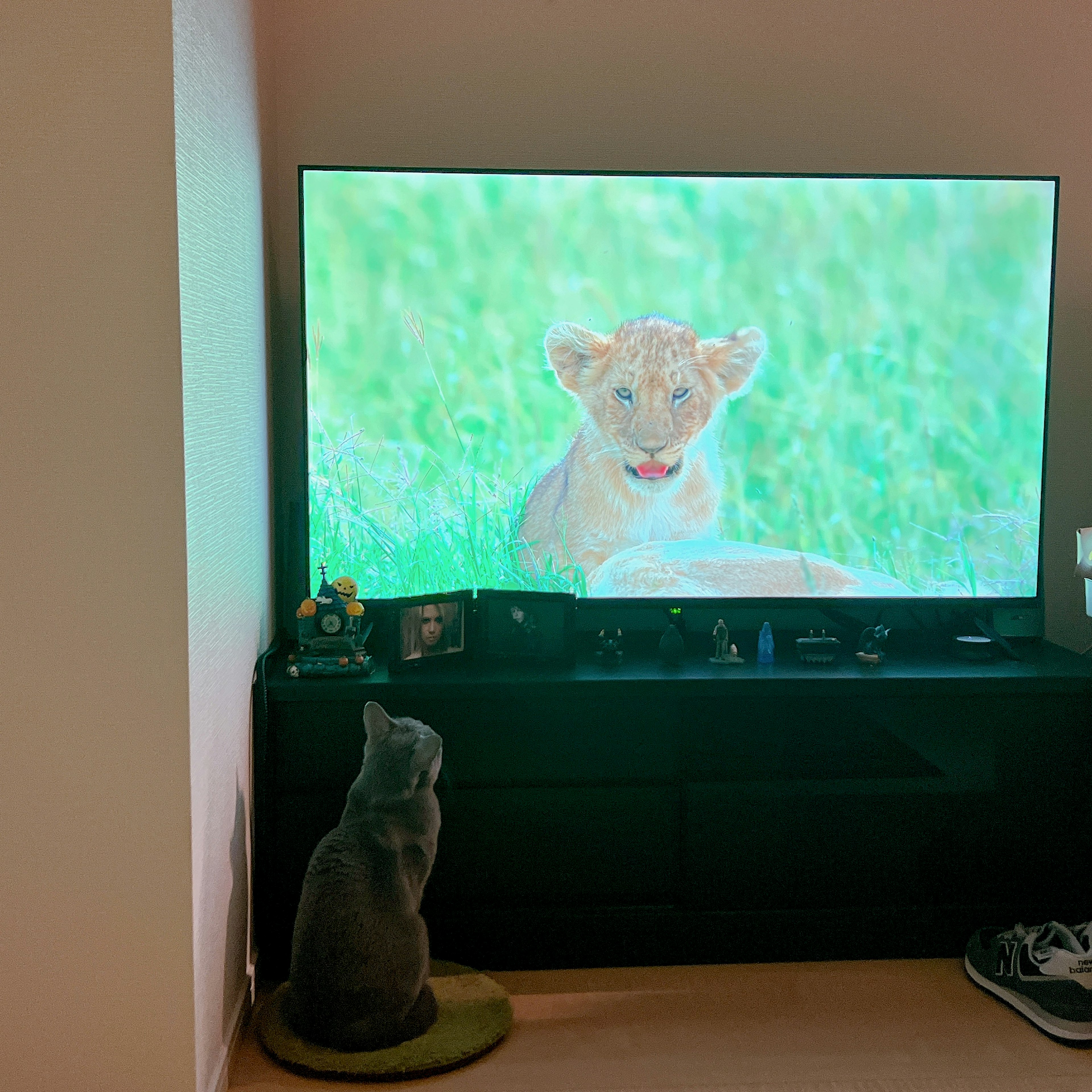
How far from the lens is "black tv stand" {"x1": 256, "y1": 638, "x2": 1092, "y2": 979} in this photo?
7.88 ft

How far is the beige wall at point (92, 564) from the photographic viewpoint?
1676 mm

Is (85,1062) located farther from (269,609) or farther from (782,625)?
(782,625)

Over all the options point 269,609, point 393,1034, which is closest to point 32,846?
point 393,1034

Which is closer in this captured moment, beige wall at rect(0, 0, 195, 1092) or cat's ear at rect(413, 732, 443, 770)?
beige wall at rect(0, 0, 195, 1092)

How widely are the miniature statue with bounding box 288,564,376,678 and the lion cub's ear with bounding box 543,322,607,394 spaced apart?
0.72 metres

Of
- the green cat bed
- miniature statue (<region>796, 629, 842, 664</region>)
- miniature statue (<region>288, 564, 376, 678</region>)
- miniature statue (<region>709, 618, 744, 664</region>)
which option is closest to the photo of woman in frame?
miniature statue (<region>288, 564, 376, 678</region>)

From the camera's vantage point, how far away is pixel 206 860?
1917 mm

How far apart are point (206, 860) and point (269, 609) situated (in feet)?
2.78

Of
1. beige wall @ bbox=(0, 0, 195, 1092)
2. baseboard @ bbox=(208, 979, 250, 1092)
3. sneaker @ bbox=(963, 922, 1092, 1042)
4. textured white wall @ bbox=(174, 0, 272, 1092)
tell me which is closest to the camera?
beige wall @ bbox=(0, 0, 195, 1092)

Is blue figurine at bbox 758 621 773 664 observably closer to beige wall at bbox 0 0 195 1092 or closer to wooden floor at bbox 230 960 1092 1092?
wooden floor at bbox 230 960 1092 1092

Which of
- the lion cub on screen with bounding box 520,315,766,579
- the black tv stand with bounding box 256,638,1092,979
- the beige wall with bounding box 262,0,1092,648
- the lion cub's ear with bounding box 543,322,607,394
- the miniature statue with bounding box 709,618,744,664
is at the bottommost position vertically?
the black tv stand with bounding box 256,638,1092,979

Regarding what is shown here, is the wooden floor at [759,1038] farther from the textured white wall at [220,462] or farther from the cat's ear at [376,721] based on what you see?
the cat's ear at [376,721]

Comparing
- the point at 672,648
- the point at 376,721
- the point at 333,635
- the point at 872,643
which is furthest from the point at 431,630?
the point at 872,643

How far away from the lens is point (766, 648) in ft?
8.53
